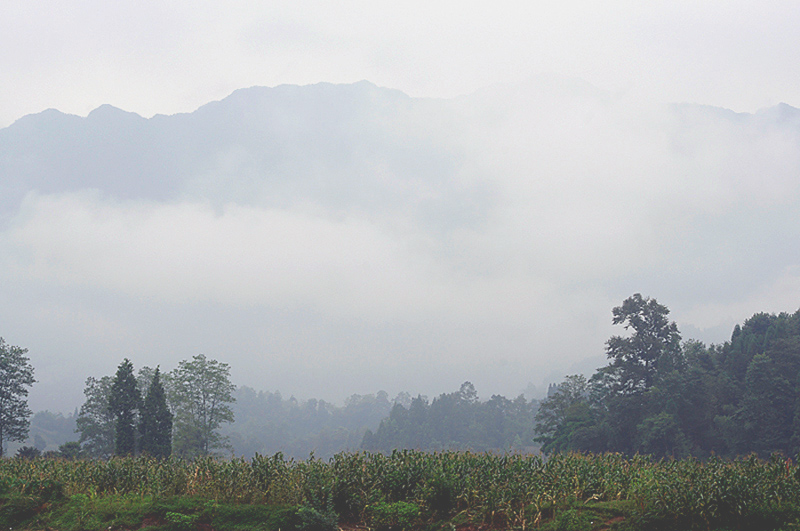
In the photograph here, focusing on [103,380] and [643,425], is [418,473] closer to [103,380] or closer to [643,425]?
[643,425]

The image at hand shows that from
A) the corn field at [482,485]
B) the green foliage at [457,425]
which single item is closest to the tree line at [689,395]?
the corn field at [482,485]

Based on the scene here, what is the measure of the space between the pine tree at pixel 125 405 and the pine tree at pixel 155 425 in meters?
0.67

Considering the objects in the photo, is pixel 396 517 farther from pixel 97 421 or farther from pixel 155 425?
pixel 97 421

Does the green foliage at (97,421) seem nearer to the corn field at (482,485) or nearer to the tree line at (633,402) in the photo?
the tree line at (633,402)

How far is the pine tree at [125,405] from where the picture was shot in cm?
3303

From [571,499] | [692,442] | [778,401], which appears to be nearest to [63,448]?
[571,499]

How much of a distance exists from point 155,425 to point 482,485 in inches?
1270

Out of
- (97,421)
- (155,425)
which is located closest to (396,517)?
(155,425)

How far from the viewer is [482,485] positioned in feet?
30.1

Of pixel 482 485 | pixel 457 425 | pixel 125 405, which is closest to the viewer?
pixel 482 485

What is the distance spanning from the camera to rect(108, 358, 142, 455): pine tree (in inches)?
1300

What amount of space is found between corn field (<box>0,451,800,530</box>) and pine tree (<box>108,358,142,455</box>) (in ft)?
74.6

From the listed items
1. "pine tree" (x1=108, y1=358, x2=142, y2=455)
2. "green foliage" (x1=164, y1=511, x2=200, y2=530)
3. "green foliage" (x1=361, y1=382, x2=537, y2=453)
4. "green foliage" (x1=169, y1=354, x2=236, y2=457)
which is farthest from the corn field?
"green foliage" (x1=361, y1=382, x2=537, y2=453)

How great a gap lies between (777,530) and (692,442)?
3847 centimetres
